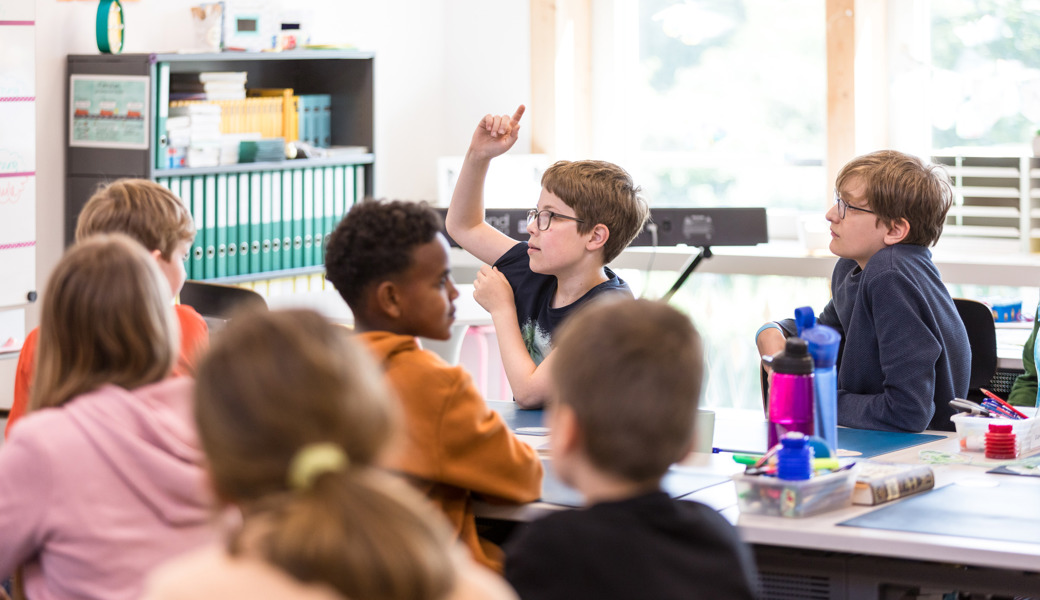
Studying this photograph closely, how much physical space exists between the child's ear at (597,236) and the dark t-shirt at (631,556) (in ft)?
4.16

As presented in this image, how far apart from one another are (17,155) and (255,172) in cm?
96

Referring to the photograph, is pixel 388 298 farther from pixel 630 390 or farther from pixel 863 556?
pixel 863 556

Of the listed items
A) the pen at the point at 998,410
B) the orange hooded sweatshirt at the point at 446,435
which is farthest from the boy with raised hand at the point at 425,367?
the pen at the point at 998,410

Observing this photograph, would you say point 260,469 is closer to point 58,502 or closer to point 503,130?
point 58,502

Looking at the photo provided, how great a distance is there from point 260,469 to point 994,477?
→ 1361 mm

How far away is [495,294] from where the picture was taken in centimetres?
239

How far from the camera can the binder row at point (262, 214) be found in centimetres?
401

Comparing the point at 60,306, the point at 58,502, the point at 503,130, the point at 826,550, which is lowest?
the point at 826,550

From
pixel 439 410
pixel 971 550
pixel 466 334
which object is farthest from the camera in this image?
pixel 466 334

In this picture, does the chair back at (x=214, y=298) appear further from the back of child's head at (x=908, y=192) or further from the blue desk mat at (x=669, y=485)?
the back of child's head at (x=908, y=192)

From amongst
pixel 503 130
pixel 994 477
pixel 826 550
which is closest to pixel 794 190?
pixel 503 130

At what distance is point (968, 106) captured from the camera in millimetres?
4434

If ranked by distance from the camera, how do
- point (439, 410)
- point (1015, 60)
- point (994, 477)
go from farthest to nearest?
point (1015, 60) → point (994, 477) → point (439, 410)

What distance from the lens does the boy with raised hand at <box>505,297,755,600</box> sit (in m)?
1.10
